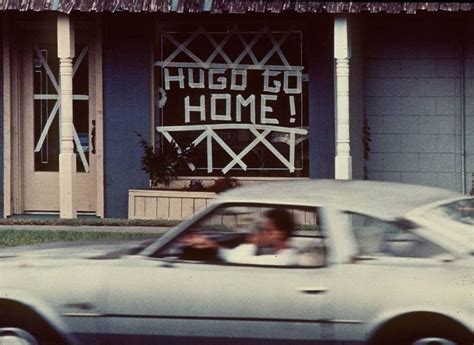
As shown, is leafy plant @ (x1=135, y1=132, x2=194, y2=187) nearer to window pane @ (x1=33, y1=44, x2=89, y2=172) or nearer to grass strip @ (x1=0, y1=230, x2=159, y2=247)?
window pane @ (x1=33, y1=44, x2=89, y2=172)

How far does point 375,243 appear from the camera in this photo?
7277 mm

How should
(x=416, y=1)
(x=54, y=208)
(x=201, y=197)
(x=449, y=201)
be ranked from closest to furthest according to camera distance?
1. (x=449, y=201)
2. (x=416, y=1)
3. (x=201, y=197)
4. (x=54, y=208)

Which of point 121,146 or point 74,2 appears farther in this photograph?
point 121,146

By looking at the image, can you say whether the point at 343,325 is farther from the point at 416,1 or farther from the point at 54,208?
the point at 54,208

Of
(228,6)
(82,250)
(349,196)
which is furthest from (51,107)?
(349,196)

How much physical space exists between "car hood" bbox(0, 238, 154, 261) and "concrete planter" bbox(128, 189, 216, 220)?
8.60 meters

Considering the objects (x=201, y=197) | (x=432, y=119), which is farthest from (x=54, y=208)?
(x=432, y=119)

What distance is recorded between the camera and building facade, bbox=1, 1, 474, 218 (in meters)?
17.7

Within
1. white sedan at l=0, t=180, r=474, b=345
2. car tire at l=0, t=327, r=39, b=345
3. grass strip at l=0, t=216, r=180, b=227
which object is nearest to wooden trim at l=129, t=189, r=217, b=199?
grass strip at l=0, t=216, r=180, b=227

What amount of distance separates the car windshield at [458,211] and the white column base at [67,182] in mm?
9516

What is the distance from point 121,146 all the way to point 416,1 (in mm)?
5034

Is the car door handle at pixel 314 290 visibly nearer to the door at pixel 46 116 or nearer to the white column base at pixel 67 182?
the white column base at pixel 67 182

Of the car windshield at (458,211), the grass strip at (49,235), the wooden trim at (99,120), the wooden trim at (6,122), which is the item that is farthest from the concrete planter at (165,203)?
the car windshield at (458,211)

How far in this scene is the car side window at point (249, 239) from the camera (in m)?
7.49
